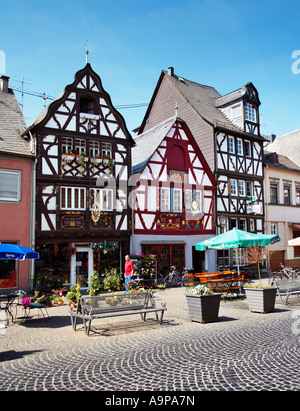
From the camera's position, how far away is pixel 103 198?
63.1 feet

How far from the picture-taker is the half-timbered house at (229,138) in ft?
82.8

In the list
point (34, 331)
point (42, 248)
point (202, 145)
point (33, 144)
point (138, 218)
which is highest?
point (202, 145)

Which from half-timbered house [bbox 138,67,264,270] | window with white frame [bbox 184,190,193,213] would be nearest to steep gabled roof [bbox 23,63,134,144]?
window with white frame [bbox 184,190,193,213]

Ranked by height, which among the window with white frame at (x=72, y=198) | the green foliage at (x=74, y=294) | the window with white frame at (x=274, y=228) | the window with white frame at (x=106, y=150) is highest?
the window with white frame at (x=106, y=150)

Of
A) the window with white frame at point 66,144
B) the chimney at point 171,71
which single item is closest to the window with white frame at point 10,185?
the window with white frame at point 66,144

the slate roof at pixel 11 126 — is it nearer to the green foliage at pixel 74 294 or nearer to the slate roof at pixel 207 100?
the green foliage at pixel 74 294

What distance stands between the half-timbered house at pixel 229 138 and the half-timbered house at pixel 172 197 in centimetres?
154

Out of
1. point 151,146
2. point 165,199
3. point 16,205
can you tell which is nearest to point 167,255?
point 165,199
